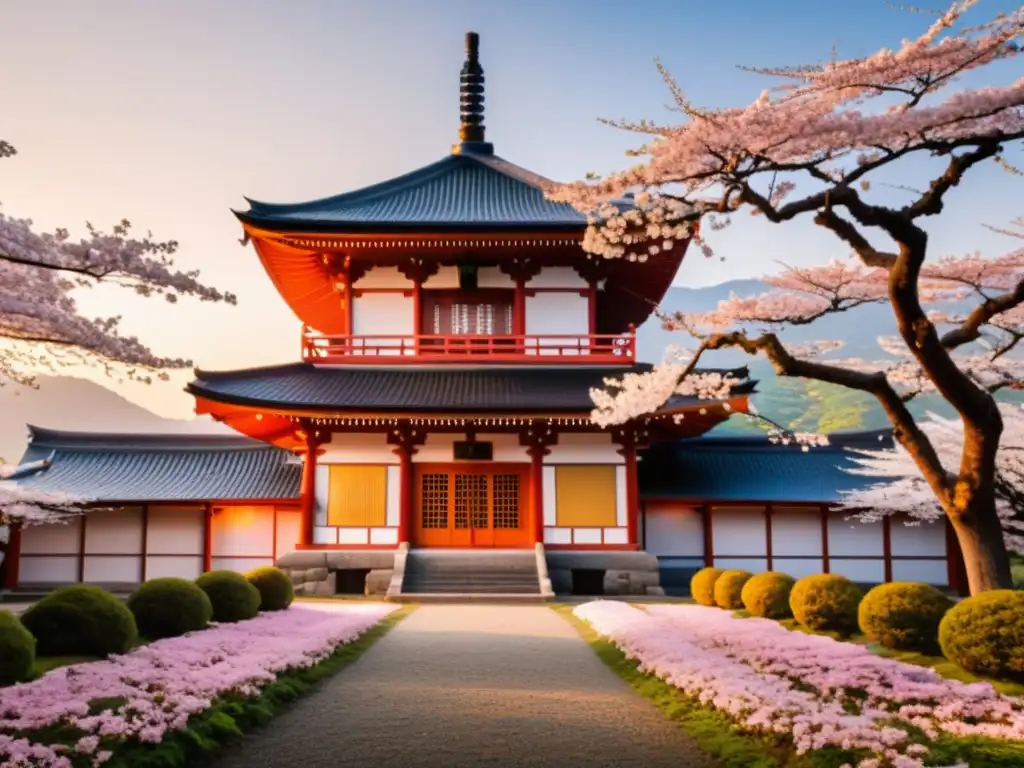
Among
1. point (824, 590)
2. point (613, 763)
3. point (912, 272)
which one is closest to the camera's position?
point (613, 763)

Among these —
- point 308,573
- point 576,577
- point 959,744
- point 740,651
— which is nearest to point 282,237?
point 308,573

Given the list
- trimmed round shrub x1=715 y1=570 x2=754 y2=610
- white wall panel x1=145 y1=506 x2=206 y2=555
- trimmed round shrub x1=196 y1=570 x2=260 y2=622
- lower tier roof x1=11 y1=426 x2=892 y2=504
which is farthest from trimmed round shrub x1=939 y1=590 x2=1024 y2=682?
white wall panel x1=145 y1=506 x2=206 y2=555

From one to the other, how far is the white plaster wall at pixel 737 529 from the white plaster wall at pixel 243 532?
46.1ft

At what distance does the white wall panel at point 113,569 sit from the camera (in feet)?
101

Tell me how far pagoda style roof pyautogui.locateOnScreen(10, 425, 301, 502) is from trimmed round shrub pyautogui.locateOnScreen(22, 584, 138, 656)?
17.4 meters

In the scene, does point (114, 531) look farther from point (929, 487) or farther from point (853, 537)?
point (929, 487)

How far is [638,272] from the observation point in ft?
107

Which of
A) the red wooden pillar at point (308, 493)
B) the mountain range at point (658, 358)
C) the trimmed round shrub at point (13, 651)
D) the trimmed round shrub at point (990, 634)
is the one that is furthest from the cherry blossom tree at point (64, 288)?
the mountain range at point (658, 358)

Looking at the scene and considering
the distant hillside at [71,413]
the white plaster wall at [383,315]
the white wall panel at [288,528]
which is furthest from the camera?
the distant hillside at [71,413]

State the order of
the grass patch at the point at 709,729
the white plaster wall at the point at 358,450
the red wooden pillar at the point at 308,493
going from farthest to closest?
the white plaster wall at the point at 358,450
the red wooden pillar at the point at 308,493
the grass patch at the point at 709,729

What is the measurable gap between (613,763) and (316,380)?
72.1 feet

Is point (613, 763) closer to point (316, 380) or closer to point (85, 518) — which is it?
point (316, 380)

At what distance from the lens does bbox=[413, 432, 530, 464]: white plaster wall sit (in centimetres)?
2859

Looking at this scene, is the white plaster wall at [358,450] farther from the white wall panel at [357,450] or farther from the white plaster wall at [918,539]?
the white plaster wall at [918,539]
